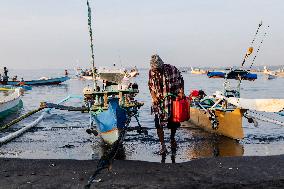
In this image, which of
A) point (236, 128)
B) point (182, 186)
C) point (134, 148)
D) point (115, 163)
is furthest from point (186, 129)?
point (182, 186)

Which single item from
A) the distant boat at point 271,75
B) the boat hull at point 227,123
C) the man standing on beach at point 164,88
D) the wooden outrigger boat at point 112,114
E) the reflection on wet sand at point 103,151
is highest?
the man standing on beach at point 164,88

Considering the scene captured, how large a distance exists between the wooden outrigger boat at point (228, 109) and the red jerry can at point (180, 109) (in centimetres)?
358

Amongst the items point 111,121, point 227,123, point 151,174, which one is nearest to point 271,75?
point 227,123

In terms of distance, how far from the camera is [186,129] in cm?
1595

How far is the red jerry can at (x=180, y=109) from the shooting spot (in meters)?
8.66

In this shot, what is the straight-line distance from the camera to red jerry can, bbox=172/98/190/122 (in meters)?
8.66

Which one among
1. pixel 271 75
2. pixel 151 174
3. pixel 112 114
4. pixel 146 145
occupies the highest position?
pixel 112 114

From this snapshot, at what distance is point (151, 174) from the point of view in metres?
6.70

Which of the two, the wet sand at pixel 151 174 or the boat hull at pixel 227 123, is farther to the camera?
the boat hull at pixel 227 123

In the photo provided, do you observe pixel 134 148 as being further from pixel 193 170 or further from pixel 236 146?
pixel 193 170

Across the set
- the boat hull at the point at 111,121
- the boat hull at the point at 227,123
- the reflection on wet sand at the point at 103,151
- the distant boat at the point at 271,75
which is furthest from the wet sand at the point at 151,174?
the distant boat at the point at 271,75

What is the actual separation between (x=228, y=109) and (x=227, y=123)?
536mm

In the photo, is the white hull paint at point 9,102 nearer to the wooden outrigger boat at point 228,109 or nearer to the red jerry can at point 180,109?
the wooden outrigger boat at point 228,109

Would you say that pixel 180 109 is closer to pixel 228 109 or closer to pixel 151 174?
pixel 151 174
